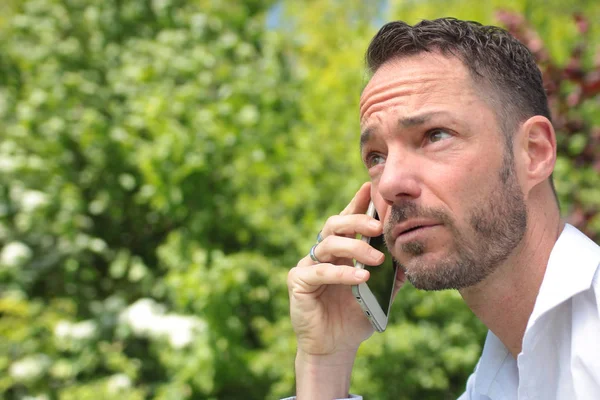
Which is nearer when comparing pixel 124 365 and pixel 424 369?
pixel 424 369

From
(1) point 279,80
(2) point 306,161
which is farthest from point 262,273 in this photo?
(1) point 279,80

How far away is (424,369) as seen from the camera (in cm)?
420

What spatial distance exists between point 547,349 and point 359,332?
0.75m

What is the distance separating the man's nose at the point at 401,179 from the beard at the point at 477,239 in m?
0.03

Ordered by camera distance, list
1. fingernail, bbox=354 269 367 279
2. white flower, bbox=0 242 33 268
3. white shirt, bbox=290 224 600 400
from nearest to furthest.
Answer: white shirt, bbox=290 224 600 400, fingernail, bbox=354 269 367 279, white flower, bbox=0 242 33 268

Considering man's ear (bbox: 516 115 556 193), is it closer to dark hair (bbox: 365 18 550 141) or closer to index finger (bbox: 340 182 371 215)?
dark hair (bbox: 365 18 550 141)

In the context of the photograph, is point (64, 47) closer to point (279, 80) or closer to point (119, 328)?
point (279, 80)

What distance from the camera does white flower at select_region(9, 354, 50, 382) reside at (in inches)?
170

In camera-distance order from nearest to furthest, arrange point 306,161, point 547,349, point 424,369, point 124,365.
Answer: point 547,349 → point 424,369 → point 124,365 → point 306,161

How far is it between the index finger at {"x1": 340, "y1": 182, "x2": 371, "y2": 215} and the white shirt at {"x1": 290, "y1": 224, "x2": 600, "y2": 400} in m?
0.66

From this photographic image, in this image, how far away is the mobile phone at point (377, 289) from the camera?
1.92m

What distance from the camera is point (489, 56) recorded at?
1651mm

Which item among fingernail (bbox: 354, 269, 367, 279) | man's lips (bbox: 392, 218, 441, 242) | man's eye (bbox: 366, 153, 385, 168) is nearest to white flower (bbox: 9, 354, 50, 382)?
fingernail (bbox: 354, 269, 367, 279)

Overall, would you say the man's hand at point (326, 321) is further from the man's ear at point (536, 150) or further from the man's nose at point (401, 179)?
the man's ear at point (536, 150)
